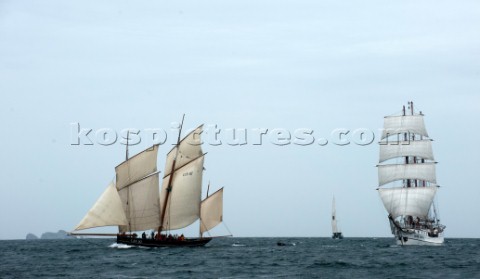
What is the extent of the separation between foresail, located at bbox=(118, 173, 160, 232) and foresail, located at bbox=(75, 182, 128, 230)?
1.83 metres

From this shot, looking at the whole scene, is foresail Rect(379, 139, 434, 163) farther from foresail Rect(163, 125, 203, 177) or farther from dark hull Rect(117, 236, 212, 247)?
dark hull Rect(117, 236, 212, 247)

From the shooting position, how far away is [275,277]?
177 ft

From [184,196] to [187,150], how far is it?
5.92m

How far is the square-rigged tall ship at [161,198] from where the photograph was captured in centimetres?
8975

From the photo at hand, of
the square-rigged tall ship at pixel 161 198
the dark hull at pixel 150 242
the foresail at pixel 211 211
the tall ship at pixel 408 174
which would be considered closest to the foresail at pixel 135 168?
the square-rigged tall ship at pixel 161 198

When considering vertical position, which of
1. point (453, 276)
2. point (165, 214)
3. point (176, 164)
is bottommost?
point (453, 276)

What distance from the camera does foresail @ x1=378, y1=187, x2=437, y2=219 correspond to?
411 ft

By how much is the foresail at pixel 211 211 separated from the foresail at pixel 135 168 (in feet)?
28.6

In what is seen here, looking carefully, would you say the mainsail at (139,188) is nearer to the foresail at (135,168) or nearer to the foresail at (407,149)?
the foresail at (135,168)

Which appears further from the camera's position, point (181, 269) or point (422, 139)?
point (422, 139)

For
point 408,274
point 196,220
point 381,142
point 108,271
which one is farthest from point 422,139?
point 108,271

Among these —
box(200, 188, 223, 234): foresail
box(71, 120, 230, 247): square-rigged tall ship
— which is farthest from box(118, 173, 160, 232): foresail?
box(200, 188, 223, 234): foresail

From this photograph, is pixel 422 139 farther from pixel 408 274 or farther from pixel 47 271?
pixel 47 271

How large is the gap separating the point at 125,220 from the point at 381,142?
187 feet
